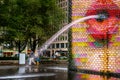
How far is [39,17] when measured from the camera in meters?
47.0

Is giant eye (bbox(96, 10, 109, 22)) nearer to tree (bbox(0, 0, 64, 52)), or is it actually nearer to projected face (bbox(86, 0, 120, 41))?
projected face (bbox(86, 0, 120, 41))

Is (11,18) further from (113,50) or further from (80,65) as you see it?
(113,50)

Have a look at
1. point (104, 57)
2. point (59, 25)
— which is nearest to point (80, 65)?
point (104, 57)

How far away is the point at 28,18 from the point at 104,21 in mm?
25305

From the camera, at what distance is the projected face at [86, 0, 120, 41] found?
70.4 ft

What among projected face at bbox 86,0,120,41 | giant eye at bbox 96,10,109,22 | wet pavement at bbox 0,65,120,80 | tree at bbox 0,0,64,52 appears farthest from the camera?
tree at bbox 0,0,64,52

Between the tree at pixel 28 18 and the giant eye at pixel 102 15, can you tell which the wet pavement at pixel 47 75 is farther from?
the tree at pixel 28 18

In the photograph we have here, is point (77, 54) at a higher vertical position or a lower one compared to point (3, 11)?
lower

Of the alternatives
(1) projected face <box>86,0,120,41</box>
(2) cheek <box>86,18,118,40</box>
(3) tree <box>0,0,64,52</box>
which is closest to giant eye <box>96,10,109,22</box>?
(1) projected face <box>86,0,120,41</box>

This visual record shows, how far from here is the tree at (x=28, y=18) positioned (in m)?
45.1

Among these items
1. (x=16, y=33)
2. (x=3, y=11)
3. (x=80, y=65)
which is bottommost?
(x=80, y=65)

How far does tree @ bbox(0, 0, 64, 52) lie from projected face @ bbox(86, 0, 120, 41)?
2323 centimetres

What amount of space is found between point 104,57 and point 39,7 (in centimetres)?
2620

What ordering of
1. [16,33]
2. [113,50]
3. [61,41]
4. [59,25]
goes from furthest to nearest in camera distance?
[61,41]
[59,25]
[16,33]
[113,50]
